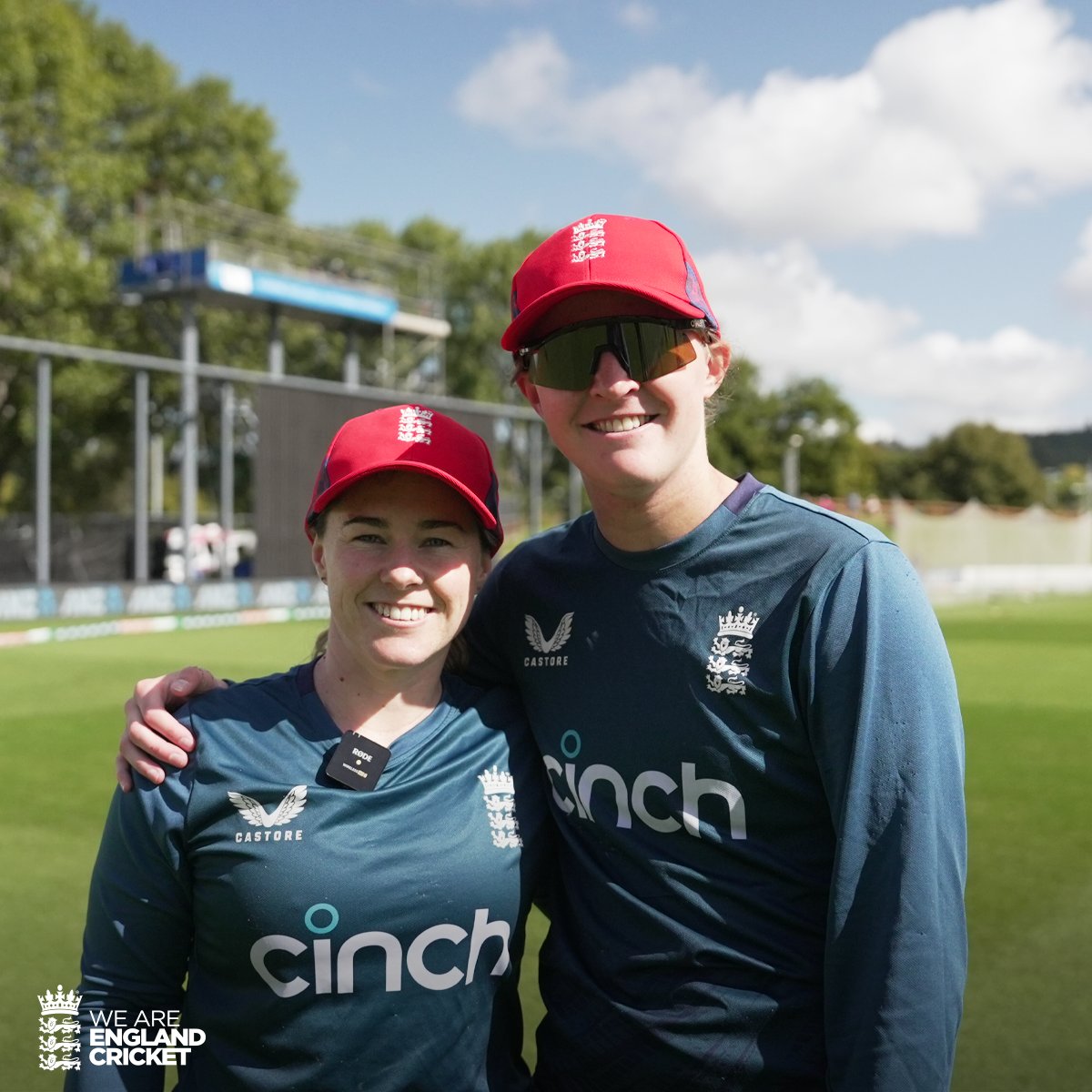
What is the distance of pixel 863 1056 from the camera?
2.05 meters

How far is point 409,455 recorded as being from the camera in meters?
2.42

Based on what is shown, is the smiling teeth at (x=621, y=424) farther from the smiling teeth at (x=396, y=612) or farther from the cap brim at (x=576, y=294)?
the smiling teeth at (x=396, y=612)

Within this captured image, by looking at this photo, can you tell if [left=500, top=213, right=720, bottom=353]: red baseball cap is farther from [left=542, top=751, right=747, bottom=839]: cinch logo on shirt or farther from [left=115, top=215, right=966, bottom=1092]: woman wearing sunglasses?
[left=542, top=751, right=747, bottom=839]: cinch logo on shirt

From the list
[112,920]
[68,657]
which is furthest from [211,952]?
[68,657]

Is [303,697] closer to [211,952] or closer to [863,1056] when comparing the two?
[211,952]

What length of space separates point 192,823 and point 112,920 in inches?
9.4

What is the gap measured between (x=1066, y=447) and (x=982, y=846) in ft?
449

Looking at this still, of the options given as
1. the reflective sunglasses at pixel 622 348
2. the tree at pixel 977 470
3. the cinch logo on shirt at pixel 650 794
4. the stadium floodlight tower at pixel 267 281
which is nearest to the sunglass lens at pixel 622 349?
the reflective sunglasses at pixel 622 348

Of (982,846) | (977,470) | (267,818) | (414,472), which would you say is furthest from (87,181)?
(977,470)

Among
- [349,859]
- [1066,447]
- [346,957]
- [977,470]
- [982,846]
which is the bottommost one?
[982,846]

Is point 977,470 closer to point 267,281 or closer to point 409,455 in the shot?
point 267,281

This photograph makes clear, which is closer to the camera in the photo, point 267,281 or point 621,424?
point 621,424

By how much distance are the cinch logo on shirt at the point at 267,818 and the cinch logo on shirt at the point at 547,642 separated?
0.58 metres

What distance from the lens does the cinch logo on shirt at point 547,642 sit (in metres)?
2.54
